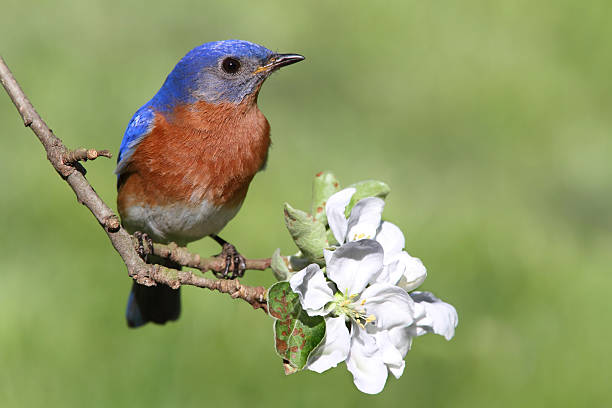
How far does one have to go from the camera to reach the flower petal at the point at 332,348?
6.86 feet

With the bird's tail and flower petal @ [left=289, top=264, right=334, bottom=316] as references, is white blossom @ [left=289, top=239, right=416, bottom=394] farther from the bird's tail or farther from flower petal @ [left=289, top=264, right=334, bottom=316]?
the bird's tail

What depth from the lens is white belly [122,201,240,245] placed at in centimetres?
347

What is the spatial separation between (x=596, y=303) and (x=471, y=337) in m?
1.32

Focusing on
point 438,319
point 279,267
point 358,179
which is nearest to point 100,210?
point 279,267

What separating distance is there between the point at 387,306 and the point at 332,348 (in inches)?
7.7

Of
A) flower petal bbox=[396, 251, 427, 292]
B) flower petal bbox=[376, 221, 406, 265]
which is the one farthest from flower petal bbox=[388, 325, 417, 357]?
flower petal bbox=[376, 221, 406, 265]

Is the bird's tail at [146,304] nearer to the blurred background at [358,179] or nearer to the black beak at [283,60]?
the blurred background at [358,179]

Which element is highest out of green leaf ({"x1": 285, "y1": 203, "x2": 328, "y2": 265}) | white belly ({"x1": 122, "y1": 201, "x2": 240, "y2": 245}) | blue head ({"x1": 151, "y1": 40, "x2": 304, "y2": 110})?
blue head ({"x1": 151, "y1": 40, "x2": 304, "y2": 110})

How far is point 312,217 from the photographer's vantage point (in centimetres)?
233

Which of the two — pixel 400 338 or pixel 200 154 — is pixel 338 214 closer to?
pixel 400 338

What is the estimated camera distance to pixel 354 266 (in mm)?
2102

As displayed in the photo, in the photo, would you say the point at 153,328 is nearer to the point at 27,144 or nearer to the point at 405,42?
the point at 27,144

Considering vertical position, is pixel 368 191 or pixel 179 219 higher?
pixel 368 191

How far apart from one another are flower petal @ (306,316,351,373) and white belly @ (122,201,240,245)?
145 centimetres
